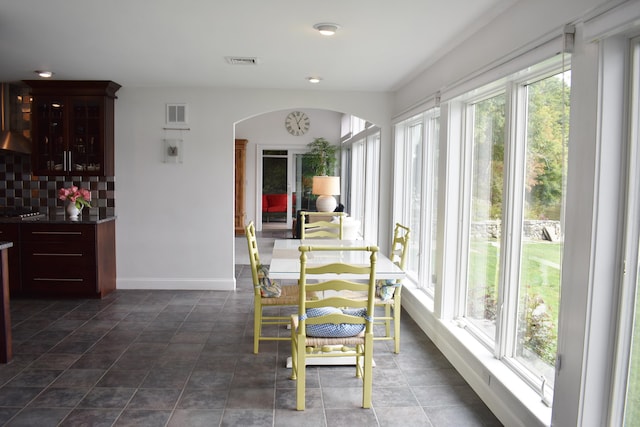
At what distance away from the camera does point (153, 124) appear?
19.1ft

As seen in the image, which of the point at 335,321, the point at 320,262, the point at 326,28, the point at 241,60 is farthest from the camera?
the point at 241,60

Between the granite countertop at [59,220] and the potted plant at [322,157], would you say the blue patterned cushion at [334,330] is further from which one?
the potted plant at [322,157]

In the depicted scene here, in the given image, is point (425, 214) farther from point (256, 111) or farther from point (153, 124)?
point (153, 124)

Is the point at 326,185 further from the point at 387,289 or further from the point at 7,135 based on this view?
the point at 7,135

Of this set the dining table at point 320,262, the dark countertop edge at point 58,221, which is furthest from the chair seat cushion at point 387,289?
the dark countertop edge at point 58,221

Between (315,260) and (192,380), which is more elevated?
(315,260)

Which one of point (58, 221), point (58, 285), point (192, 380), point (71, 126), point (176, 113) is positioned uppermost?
point (176, 113)

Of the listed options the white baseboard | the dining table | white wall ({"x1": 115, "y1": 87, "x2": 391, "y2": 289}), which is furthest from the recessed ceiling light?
the white baseboard

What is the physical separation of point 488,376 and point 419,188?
2.55 metres

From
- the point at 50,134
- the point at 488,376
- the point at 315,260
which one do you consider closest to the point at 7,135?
the point at 50,134

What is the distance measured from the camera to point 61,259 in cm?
532

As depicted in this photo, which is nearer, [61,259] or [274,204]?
[61,259]

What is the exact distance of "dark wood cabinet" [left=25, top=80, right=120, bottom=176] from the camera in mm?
5469

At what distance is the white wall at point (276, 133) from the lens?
1148cm
